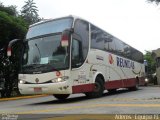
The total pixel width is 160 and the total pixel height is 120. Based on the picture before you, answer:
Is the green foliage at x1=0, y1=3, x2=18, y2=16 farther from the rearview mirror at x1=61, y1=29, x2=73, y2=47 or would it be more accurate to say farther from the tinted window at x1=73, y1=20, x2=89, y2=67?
the rearview mirror at x1=61, y1=29, x2=73, y2=47

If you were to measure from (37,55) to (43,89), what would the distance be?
1.39 metres

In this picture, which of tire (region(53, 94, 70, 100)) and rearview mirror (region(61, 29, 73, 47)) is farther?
tire (region(53, 94, 70, 100))

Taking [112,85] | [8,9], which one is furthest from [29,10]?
[112,85]

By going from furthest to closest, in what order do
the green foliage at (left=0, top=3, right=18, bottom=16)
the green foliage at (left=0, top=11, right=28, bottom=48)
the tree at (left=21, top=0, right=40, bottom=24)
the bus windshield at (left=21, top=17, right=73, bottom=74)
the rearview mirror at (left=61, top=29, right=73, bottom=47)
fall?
the tree at (left=21, top=0, right=40, bottom=24)
the green foliage at (left=0, top=3, right=18, bottom=16)
the green foliage at (left=0, top=11, right=28, bottom=48)
the bus windshield at (left=21, top=17, right=73, bottom=74)
the rearview mirror at (left=61, top=29, right=73, bottom=47)

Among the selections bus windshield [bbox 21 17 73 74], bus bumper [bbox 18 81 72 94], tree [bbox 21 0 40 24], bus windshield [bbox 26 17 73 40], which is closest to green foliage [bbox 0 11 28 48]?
bus windshield [bbox 26 17 73 40]

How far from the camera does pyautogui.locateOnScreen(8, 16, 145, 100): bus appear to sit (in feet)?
48.8

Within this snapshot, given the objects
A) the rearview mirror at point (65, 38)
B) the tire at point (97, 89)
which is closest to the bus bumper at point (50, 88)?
the rearview mirror at point (65, 38)

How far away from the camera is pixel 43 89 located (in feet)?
49.1

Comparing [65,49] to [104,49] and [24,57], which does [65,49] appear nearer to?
[24,57]

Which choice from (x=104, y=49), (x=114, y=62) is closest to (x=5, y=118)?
(x=104, y=49)

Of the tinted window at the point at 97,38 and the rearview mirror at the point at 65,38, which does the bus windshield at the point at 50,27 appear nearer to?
the rearview mirror at the point at 65,38

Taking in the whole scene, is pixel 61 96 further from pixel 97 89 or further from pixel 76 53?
pixel 76 53

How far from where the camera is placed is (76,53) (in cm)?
1564

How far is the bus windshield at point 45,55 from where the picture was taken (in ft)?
49.0
